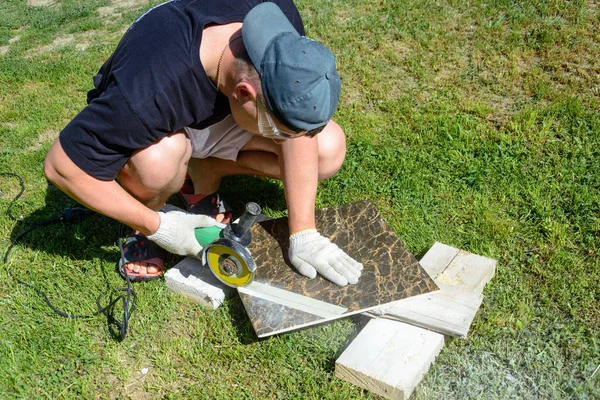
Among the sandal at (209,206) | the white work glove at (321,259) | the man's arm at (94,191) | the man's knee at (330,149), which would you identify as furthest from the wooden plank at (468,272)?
the man's arm at (94,191)

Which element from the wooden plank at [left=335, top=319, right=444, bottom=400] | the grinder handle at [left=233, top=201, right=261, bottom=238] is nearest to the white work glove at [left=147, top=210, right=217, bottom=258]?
the grinder handle at [left=233, top=201, right=261, bottom=238]

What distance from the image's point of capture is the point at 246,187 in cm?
359

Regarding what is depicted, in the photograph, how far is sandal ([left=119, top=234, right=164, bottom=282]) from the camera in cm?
291

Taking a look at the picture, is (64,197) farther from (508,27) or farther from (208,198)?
(508,27)

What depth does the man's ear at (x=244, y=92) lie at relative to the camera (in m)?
2.14

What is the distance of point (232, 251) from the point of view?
247 centimetres

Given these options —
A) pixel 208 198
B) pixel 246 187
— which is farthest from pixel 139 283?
pixel 246 187

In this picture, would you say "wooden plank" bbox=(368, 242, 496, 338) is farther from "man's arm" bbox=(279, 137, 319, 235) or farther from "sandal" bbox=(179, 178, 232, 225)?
"sandal" bbox=(179, 178, 232, 225)

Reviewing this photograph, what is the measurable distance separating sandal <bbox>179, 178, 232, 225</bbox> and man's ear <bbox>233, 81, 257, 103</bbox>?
3.72ft

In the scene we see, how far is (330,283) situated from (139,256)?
3.61 feet

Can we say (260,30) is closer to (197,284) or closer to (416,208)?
(197,284)

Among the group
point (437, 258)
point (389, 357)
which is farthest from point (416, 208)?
point (389, 357)

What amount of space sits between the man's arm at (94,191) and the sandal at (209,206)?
65cm

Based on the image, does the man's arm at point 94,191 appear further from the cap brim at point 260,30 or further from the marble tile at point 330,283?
the cap brim at point 260,30
